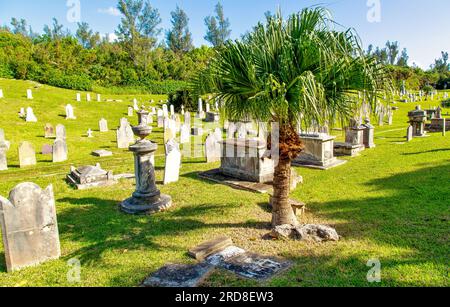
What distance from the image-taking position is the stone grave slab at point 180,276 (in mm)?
4434

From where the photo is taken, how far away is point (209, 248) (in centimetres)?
537

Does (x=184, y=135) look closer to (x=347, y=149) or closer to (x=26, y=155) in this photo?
(x=26, y=155)

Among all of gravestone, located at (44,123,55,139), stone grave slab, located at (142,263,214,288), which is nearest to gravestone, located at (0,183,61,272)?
stone grave slab, located at (142,263,214,288)

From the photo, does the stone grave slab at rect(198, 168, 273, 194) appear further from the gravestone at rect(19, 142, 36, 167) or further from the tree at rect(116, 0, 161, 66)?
the tree at rect(116, 0, 161, 66)

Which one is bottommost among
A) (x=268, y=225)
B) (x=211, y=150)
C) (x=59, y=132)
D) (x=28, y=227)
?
(x=268, y=225)

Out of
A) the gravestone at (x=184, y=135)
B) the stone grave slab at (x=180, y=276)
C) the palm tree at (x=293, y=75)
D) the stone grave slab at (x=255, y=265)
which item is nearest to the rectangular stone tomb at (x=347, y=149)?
the gravestone at (x=184, y=135)

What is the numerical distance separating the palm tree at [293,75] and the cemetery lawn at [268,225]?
199 cm

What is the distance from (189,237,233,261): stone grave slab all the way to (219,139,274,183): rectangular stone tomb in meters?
4.23

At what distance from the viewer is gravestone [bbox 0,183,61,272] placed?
493cm

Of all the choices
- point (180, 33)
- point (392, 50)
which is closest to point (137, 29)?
point (180, 33)

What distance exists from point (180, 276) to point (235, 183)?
5.18 metres

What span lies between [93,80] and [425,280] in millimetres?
44090

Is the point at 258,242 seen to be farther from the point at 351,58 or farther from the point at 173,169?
the point at 173,169

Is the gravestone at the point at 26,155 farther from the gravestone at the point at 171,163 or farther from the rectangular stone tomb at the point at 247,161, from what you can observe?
the rectangular stone tomb at the point at 247,161
